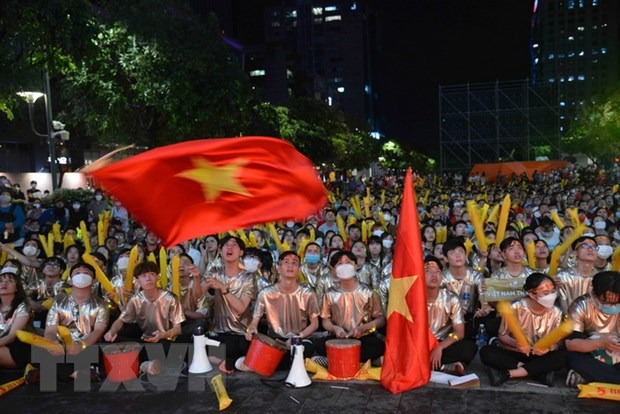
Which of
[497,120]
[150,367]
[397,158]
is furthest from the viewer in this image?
[397,158]

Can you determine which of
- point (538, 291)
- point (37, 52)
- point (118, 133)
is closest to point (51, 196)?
point (118, 133)

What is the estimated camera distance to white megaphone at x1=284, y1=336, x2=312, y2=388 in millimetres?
6152

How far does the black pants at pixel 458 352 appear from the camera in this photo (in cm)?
642

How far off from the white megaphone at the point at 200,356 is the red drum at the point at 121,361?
62 cm

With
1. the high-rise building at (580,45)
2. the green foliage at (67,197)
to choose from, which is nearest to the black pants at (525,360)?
the green foliage at (67,197)

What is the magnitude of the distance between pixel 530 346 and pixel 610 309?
0.86 metres

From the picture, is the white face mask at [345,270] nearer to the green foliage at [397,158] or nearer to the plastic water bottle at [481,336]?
the plastic water bottle at [481,336]

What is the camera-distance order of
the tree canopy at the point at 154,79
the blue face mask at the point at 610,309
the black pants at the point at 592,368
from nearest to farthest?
the black pants at the point at 592,368, the blue face mask at the point at 610,309, the tree canopy at the point at 154,79

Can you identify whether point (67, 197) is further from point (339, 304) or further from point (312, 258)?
point (339, 304)

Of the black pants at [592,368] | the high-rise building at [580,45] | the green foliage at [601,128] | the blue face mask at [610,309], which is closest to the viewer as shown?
the black pants at [592,368]

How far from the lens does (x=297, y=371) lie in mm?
6180

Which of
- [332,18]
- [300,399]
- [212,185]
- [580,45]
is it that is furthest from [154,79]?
[580,45]

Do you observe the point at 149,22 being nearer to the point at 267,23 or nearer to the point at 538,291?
the point at 538,291

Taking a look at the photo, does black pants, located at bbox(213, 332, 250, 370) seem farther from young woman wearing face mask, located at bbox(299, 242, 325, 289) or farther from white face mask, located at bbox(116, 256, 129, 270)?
white face mask, located at bbox(116, 256, 129, 270)
